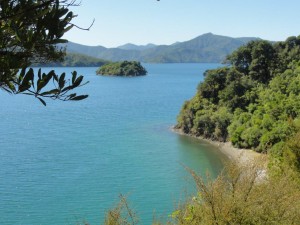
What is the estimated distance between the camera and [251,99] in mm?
37656

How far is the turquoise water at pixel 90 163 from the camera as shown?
21.5m

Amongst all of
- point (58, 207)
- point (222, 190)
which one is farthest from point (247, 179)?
point (58, 207)

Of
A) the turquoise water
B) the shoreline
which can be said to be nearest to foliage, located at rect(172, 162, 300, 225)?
the turquoise water

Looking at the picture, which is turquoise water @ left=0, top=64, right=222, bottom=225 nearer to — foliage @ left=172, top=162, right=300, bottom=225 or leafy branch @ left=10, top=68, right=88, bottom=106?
foliage @ left=172, top=162, right=300, bottom=225

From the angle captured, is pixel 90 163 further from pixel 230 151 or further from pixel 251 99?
pixel 251 99

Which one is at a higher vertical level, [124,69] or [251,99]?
[124,69]

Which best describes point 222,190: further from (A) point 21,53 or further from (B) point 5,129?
(B) point 5,129

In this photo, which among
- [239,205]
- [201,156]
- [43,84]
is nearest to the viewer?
[43,84]

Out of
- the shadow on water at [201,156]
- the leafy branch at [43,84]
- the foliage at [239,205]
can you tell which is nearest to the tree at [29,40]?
the leafy branch at [43,84]

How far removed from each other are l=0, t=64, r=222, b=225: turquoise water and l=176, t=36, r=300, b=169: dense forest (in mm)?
2328

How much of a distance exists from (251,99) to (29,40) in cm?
3624

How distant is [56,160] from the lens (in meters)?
30.2

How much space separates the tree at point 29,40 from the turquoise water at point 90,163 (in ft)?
32.3

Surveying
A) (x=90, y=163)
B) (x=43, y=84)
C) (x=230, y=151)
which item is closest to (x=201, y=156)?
(x=230, y=151)
